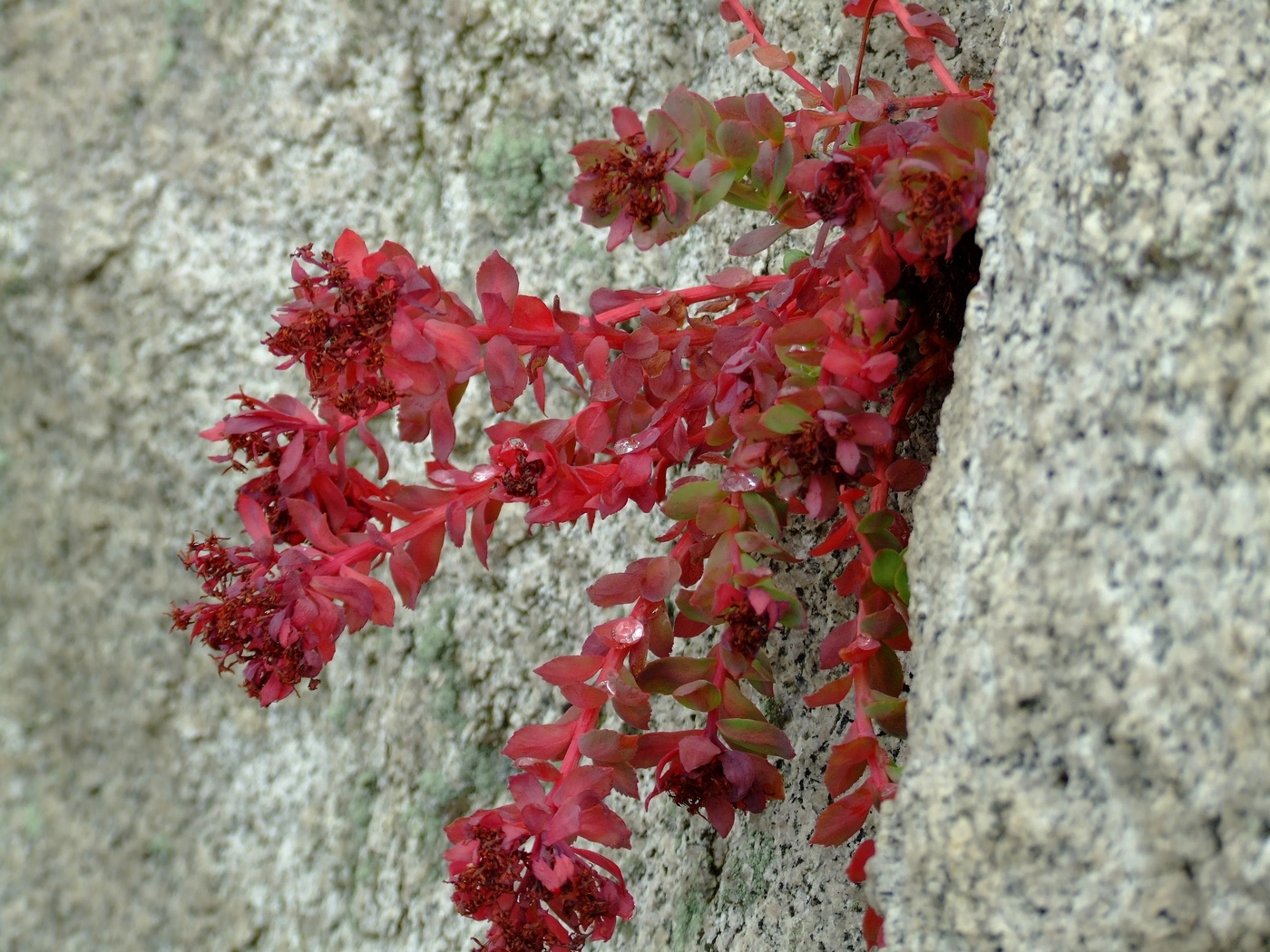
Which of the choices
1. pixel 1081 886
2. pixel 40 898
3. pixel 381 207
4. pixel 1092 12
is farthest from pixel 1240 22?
pixel 40 898

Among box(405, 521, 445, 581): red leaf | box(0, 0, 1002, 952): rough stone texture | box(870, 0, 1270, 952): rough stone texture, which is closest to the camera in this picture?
box(870, 0, 1270, 952): rough stone texture

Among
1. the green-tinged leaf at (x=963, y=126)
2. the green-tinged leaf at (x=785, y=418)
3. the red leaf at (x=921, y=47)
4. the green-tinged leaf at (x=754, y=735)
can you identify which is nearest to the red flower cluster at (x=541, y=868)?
the green-tinged leaf at (x=754, y=735)

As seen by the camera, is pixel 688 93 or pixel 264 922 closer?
pixel 688 93

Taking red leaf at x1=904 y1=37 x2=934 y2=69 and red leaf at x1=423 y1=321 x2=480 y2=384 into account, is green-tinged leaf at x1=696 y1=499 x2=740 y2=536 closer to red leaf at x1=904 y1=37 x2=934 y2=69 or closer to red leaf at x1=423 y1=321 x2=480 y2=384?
red leaf at x1=423 y1=321 x2=480 y2=384

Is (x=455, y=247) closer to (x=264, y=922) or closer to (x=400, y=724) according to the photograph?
(x=400, y=724)

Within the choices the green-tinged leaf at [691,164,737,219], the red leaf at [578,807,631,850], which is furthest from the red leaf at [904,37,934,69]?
the red leaf at [578,807,631,850]

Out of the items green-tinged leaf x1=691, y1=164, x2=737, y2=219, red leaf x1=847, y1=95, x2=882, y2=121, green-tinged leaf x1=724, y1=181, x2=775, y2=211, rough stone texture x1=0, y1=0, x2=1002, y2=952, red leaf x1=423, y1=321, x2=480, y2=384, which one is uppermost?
red leaf x1=847, y1=95, x2=882, y2=121

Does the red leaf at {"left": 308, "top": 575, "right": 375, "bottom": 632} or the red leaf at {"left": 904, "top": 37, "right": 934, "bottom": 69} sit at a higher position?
the red leaf at {"left": 904, "top": 37, "right": 934, "bottom": 69}

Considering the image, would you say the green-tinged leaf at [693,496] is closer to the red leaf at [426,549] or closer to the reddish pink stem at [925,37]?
the red leaf at [426,549]
